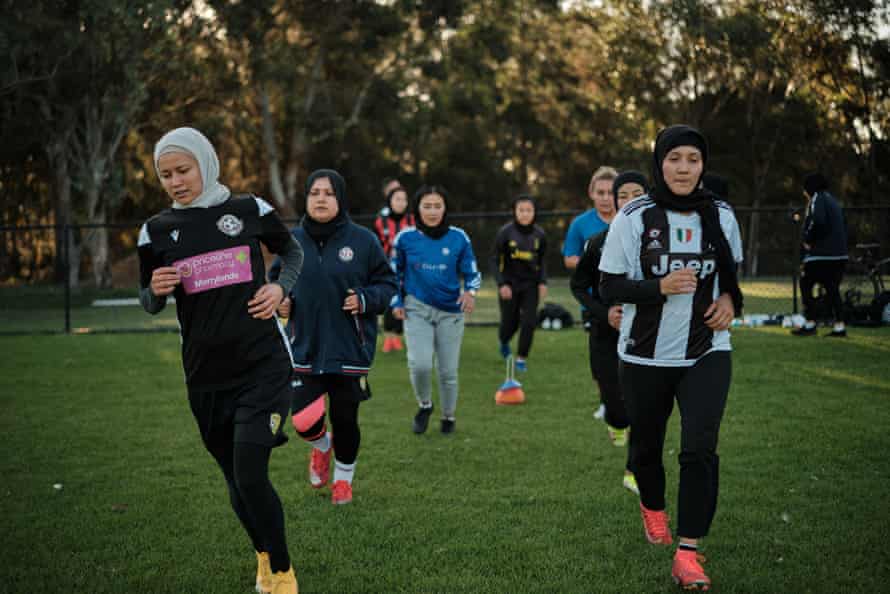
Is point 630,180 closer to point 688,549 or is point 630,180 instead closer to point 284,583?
point 688,549

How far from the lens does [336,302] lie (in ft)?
19.1

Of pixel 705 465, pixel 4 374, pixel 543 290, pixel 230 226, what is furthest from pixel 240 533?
pixel 4 374

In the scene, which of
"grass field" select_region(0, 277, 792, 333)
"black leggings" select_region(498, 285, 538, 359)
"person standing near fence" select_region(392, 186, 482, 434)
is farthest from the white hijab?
"grass field" select_region(0, 277, 792, 333)

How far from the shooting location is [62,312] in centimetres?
1916

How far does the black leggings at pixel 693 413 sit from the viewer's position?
4.29 meters

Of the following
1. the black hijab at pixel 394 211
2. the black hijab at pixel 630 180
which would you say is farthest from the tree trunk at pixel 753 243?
the black hijab at pixel 630 180

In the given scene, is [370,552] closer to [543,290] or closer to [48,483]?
[48,483]

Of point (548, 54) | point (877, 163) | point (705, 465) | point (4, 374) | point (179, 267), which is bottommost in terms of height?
point (4, 374)

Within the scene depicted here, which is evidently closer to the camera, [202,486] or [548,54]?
[202,486]

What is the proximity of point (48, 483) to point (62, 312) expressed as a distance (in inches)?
544

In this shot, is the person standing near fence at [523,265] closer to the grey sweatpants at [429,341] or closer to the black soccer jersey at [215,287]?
the grey sweatpants at [429,341]

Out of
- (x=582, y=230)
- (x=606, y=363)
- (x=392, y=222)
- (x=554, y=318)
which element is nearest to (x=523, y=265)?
(x=392, y=222)

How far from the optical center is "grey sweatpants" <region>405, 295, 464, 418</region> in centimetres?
768

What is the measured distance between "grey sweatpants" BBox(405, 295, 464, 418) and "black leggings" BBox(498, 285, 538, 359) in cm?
322
